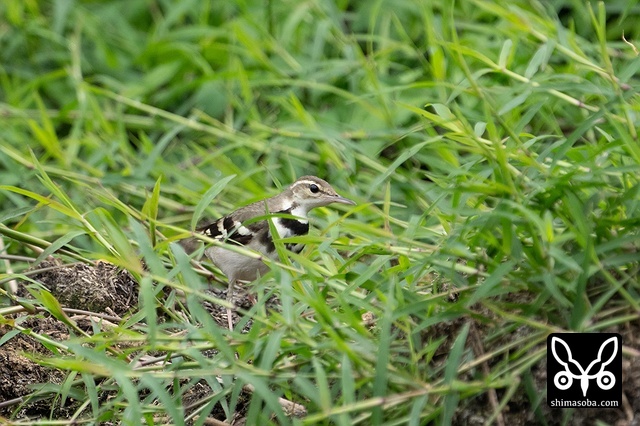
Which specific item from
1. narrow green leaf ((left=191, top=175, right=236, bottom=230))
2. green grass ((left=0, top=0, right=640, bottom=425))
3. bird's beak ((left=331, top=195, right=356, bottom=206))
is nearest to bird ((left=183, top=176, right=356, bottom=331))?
bird's beak ((left=331, top=195, right=356, bottom=206))

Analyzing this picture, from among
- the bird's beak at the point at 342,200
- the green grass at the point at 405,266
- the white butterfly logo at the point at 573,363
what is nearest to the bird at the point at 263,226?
the bird's beak at the point at 342,200

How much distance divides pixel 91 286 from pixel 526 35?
10.3 feet

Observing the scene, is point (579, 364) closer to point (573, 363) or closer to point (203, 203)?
point (573, 363)

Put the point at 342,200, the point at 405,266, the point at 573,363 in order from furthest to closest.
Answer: the point at 342,200 < the point at 405,266 < the point at 573,363

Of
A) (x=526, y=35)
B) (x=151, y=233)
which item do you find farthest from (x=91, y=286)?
(x=526, y=35)

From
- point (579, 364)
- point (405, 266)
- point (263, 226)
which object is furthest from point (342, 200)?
point (579, 364)

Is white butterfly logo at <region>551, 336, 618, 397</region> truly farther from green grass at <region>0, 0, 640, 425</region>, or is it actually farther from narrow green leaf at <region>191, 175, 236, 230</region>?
narrow green leaf at <region>191, 175, 236, 230</region>

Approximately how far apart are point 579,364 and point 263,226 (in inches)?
92.9

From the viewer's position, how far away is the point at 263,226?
234 inches

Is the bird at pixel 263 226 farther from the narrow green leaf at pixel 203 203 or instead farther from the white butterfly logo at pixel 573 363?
the white butterfly logo at pixel 573 363

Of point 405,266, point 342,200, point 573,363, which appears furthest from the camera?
point 342,200

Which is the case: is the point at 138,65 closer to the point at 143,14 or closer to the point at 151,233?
the point at 143,14

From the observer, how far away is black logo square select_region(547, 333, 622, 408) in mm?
3986

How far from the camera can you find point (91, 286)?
5297mm
